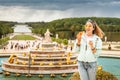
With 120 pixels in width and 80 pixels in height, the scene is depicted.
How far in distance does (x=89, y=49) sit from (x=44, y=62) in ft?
44.5

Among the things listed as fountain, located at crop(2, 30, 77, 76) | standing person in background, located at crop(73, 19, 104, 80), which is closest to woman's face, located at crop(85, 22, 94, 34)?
standing person in background, located at crop(73, 19, 104, 80)

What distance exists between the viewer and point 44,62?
745 inches

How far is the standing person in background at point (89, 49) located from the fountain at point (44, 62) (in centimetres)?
1239

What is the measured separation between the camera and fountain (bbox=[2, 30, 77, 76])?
18264 millimetres

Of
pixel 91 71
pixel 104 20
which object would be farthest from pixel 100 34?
pixel 104 20

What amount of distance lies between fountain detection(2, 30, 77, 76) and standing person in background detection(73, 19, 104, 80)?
40.7ft

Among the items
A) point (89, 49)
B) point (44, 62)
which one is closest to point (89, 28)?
point (89, 49)

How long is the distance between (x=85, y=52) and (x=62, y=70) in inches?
507

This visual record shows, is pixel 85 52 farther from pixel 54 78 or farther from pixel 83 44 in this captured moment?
pixel 54 78

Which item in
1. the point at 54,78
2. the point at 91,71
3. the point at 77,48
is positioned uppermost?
the point at 77,48

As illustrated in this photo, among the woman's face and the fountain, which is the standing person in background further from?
the fountain

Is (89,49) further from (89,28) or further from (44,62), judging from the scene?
(44,62)

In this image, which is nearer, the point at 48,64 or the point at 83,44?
the point at 83,44

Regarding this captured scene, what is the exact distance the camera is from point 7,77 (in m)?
17.6
